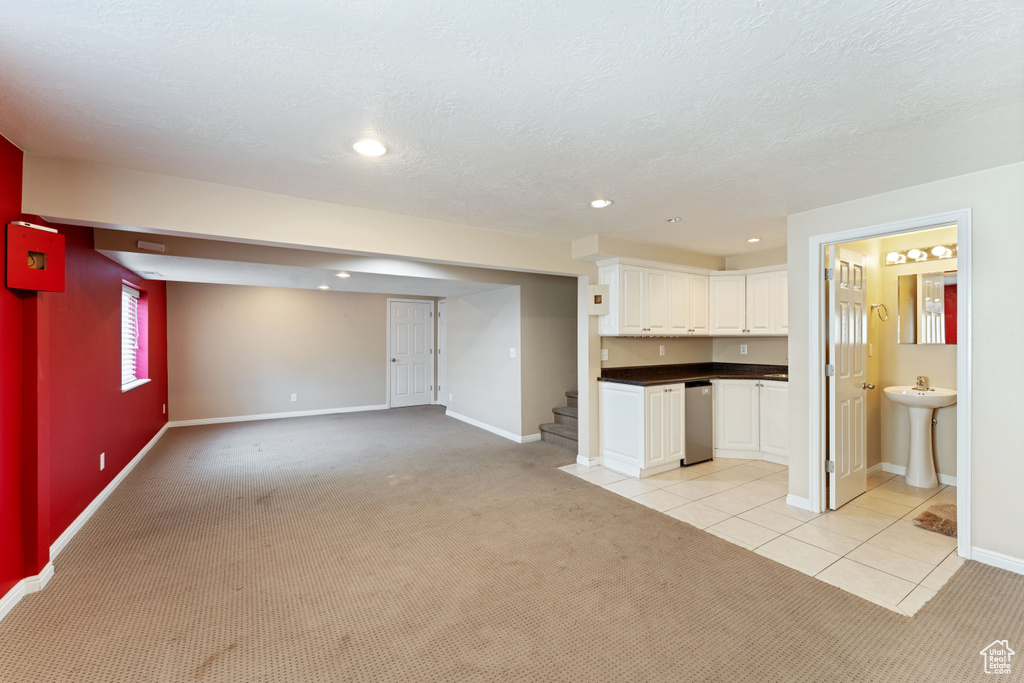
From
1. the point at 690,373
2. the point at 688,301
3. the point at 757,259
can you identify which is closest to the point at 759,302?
the point at 757,259

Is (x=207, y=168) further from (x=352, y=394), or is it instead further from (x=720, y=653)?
(x=352, y=394)

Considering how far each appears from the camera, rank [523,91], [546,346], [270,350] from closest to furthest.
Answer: [523,91] → [546,346] → [270,350]

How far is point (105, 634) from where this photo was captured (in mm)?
2035

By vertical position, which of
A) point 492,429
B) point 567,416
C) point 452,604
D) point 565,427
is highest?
point 567,416

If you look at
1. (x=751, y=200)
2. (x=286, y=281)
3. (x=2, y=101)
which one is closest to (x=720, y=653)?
(x=751, y=200)

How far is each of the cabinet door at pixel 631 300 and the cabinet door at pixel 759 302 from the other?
135cm

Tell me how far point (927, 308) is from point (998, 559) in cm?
238

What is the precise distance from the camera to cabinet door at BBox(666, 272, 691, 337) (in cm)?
489

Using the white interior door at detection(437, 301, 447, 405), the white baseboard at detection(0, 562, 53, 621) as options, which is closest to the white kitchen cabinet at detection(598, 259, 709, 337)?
the white baseboard at detection(0, 562, 53, 621)

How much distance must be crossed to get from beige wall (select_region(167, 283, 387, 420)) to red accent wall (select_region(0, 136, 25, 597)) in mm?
4914

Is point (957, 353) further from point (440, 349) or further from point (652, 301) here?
point (440, 349)

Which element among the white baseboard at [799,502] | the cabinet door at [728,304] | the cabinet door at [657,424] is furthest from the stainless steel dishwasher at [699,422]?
the white baseboard at [799,502]

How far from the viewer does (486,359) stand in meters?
6.50

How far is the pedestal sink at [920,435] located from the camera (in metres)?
3.85
